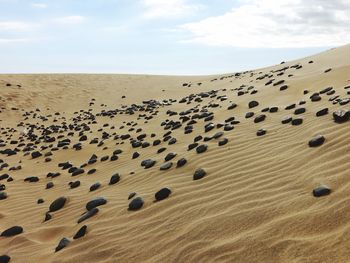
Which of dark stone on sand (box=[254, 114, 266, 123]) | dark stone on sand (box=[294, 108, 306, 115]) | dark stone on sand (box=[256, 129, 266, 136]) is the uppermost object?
dark stone on sand (box=[294, 108, 306, 115])

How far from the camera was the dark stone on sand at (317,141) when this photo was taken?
192 inches

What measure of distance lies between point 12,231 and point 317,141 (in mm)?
3778

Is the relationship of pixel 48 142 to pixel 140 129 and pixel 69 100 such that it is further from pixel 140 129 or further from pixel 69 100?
pixel 69 100

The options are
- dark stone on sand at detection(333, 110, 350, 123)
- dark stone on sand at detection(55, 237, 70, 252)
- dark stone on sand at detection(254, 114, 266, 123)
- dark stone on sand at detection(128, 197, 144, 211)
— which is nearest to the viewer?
dark stone on sand at detection(55, 237, 70, 252)

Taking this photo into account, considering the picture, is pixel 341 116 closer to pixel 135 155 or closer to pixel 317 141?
pixel 317 141

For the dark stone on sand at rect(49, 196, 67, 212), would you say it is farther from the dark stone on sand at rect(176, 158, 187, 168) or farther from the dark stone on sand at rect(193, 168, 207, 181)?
the dark stone on sand at rect(193, 168, 207, 181)

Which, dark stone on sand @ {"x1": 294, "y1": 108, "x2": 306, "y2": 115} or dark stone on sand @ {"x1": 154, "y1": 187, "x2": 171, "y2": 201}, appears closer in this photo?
dark stone on sand @ {"x1": 154, "y1": 187, "x2": 171, "y2": 201}

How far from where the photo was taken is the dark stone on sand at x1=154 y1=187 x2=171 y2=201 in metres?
4.72

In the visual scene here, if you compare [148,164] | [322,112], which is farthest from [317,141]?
[148,164]

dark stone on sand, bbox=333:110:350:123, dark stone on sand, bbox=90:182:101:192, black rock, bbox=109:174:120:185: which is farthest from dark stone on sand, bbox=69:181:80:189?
dark stone on sand, bbox=333:110:350:123

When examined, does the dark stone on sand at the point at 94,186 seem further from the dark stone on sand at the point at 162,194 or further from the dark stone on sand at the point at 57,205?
the dark stone on sand at the point at 162,194

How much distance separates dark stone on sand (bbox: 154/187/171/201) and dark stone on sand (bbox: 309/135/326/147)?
5.88ft

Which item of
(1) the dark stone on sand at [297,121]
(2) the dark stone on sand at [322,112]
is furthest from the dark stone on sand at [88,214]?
(2) the dark stone on sand at [322,112]

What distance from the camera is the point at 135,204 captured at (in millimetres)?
4680
